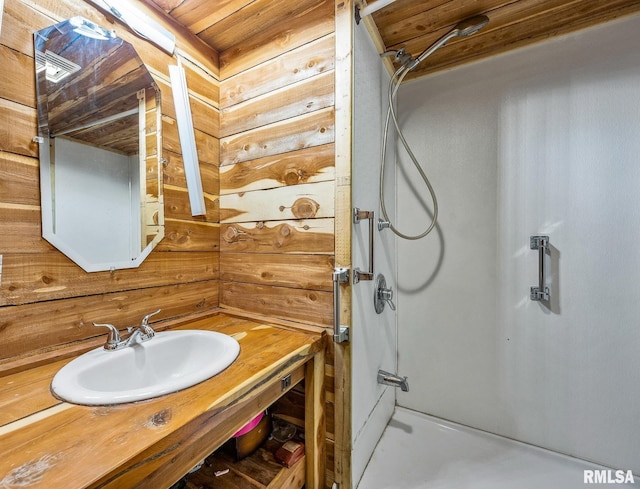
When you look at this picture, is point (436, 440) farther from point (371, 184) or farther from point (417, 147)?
point (417, 147)

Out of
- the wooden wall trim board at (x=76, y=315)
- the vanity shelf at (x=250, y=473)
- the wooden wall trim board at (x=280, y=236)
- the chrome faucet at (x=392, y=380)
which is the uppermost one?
the wooden wall trim board at (x=280, y=236)

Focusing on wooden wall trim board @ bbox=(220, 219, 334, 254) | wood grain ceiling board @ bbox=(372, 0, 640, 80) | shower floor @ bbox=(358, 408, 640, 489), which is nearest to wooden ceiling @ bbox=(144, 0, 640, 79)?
wood grain ceiling board @ bbox=(372, 0, 640, 80)

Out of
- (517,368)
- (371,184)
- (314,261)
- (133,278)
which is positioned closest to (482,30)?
(371,184)

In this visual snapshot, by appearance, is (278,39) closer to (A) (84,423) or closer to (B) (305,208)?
(B) (305,208)

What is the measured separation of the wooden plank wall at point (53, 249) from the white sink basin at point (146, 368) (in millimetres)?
169

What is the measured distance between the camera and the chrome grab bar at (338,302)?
1089mm

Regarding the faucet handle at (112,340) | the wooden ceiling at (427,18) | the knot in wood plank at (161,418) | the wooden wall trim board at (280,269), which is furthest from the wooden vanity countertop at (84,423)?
the wooden ceiling at (427,18)

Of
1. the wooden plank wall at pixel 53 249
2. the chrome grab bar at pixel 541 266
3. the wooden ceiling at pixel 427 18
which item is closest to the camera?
the wooden plank wall at pixel 53 249

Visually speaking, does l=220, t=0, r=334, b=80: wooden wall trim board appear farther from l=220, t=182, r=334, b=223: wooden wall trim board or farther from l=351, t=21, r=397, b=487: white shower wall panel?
l=220, t=182, r=334, b=223: wooden wall trim board

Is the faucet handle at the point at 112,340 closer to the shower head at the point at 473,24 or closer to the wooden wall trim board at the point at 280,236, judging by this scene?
the wooden wall trim board at the point at 280,236

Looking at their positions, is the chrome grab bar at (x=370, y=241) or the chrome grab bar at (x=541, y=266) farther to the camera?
the chrome grab bar at (x=541, y=266)

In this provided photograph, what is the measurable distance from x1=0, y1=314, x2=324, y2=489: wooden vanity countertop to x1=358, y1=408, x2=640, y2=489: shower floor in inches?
35.5

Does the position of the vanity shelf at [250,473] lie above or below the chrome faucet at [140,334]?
below

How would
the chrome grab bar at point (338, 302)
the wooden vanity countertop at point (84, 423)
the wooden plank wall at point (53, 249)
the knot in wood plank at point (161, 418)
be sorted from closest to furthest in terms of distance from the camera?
the wooden vanity countertop at point (84, 423)
the knot in wood plank at point (161, 418)
the wooden plank wall at point (53, 249)
the chrome grab bar at point (338, 302)
